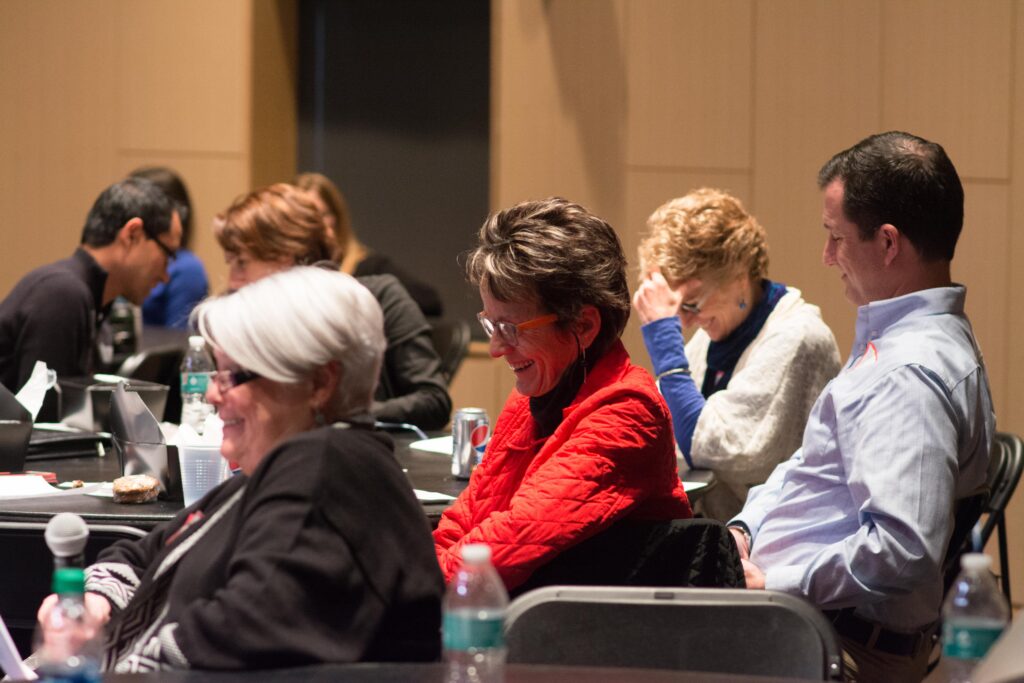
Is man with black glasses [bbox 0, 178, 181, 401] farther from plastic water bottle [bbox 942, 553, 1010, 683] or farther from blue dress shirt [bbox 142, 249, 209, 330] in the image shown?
plastic water bottle [bbox 942, 553, 1010, 683]

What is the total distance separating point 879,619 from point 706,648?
2.18 feet

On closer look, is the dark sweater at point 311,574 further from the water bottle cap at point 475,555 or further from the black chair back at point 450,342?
the black chair back at point 450,342

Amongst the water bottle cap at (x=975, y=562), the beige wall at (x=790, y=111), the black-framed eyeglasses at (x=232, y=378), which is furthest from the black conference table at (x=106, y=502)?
the beige wall at (x=790, y=111)

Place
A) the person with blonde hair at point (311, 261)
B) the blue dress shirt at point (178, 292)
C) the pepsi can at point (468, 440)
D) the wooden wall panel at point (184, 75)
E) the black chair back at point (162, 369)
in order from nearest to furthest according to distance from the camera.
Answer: the pepsi can at point (468, 440), the person with blonde hair at point (311, 261), the black chair back at point (162, 369), the blue dress shirt at point (178, 292), the wooden wall panel at point (184, 75)

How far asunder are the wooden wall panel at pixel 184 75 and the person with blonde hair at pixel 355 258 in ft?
3.27

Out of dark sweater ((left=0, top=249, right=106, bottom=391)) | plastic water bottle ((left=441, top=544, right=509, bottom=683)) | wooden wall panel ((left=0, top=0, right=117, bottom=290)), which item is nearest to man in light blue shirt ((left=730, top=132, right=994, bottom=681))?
plastic water bottle ((left=441, top=544, right=509, bottom=683))

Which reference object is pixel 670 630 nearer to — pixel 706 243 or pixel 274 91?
pixel 706 243

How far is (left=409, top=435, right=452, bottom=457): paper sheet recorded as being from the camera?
3.59 meters

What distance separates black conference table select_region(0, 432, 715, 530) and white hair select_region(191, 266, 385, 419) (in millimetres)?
887

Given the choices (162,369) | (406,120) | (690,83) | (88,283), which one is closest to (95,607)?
(88,283)

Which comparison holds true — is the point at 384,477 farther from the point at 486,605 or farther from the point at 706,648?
the point at 706,648

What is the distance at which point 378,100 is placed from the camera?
7.38 meters

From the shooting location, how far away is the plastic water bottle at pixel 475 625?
1668mm

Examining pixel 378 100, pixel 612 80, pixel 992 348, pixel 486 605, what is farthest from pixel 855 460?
pixel 378 100
